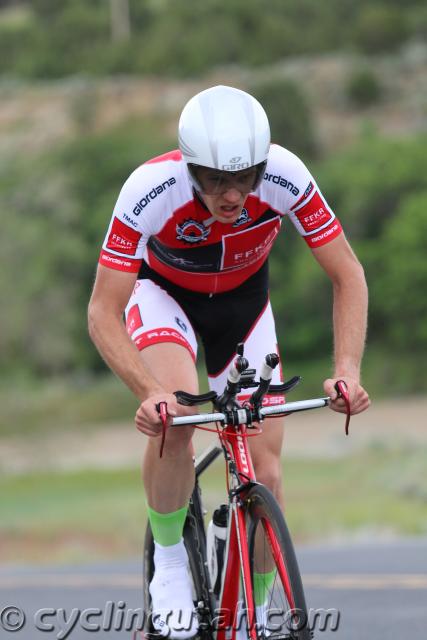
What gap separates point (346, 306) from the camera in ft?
17.9

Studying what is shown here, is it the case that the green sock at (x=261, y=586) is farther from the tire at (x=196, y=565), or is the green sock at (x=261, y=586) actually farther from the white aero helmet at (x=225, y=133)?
the white aero helmet at (x=225, y=133)

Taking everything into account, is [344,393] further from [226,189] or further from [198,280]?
[198,280]

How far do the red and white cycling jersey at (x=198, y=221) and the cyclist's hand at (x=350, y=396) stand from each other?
71 cm

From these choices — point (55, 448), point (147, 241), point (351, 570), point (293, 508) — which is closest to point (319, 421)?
point (55, 448)

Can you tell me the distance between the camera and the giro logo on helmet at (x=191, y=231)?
18.5ft

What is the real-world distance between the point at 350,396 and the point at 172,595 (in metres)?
1.29

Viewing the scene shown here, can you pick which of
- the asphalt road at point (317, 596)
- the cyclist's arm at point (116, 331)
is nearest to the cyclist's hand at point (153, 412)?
the cyclist's arm at point (116, 331)

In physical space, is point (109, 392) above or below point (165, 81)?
below

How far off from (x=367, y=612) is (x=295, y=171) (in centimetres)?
304

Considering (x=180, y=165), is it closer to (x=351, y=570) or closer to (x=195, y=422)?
(x=195, y=422)

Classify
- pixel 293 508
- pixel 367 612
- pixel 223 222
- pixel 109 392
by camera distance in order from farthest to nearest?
pixel 109 392 → pixel 293 508 → pixel 367 612 → pixel 223 222

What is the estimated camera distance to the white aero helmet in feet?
16.4

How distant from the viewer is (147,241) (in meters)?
5.71

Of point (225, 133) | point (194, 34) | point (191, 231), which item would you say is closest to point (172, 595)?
point (191, 231)
